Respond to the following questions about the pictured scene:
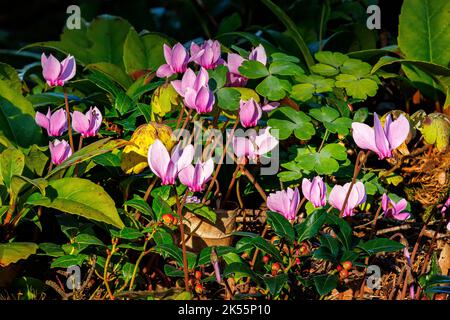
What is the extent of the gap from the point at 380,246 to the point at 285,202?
0.25m

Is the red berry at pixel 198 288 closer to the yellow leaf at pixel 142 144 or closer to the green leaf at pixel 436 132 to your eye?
the yellow leaf at pixel 142 144

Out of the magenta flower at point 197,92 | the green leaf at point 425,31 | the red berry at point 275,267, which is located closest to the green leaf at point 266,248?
the red berry at point 275,267

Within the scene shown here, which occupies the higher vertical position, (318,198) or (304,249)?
(318,198)

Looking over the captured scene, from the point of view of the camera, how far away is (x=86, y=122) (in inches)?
77.0

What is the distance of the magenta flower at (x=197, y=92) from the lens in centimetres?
188

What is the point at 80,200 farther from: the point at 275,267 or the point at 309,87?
the point at 309,87

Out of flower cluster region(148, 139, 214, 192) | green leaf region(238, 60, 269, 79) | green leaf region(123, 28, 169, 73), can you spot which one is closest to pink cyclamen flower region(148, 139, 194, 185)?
flower cluster region(148, 139, 214, 192)

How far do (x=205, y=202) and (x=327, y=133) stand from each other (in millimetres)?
416

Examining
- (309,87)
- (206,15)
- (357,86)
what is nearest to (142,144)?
(309,87)

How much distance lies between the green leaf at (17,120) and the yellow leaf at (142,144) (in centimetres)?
44

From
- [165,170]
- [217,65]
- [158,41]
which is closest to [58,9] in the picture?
[158,41]

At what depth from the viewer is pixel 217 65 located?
214 cm
